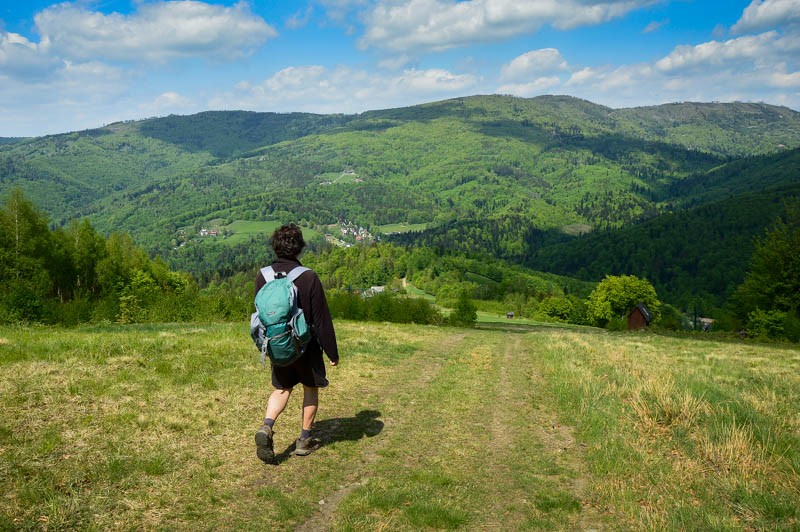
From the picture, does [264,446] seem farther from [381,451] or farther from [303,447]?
[381,451]

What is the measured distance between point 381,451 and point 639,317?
98984 millimetres

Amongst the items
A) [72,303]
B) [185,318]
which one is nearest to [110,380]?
[72,303]

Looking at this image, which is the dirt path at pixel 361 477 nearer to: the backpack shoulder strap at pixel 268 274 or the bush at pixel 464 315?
the backpack shoulder strap at pixel 268 274

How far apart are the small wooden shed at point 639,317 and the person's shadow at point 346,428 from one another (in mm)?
94613

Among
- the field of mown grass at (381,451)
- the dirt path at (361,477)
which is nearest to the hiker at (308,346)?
the field of mown grass at (381,451)

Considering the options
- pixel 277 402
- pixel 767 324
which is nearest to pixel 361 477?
pixel 277 402

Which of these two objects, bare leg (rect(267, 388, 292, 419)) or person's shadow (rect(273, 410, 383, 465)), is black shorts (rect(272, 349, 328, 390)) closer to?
bare leg (rect(267, 388, 292, 419))

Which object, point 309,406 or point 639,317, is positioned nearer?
point 309,406

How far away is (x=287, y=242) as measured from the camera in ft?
25.9

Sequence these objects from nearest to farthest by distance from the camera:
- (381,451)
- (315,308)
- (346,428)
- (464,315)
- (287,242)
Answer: (315,308) → (287,242) → (381,451) → (346,428) → (464,315)

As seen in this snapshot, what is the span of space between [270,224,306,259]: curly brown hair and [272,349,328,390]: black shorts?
1688 millimetres

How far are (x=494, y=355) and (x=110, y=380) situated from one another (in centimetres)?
1477

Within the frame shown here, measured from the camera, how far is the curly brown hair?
789 centimetres

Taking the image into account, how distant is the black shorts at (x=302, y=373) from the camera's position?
790 centimetres
